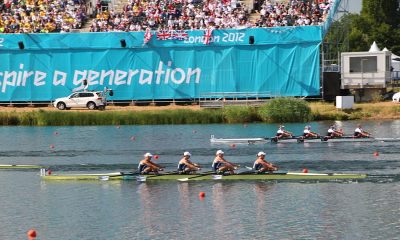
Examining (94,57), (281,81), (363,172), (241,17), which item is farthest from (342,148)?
(94,57)

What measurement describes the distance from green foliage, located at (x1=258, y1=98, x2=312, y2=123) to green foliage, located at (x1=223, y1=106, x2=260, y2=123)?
0.96 metres

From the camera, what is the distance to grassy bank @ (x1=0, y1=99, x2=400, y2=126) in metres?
63.7

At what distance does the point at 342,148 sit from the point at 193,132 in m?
12.3

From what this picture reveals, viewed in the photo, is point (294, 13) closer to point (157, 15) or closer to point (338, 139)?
point (157, 15)

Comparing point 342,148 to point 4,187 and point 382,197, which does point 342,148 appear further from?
point 4,187

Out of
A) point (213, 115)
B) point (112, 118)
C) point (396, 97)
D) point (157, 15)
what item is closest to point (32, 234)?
point (213, 115)

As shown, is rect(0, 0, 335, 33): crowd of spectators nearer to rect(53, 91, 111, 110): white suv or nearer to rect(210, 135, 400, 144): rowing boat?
rect(53, 91, 111, 110): white suv

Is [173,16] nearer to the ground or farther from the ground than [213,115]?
farther from the ground

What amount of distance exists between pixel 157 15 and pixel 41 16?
32.2 feet

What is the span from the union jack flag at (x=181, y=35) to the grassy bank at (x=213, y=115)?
5513 mm

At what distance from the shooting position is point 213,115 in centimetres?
6512

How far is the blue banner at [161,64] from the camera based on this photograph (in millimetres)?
67625

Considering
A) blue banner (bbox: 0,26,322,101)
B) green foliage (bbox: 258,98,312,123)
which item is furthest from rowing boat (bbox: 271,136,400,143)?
blue banner (bbox: 0,26,322,101)

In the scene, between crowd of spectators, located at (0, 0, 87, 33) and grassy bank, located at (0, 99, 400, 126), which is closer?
grassy bank, located at (0, 99, 400, 126)
